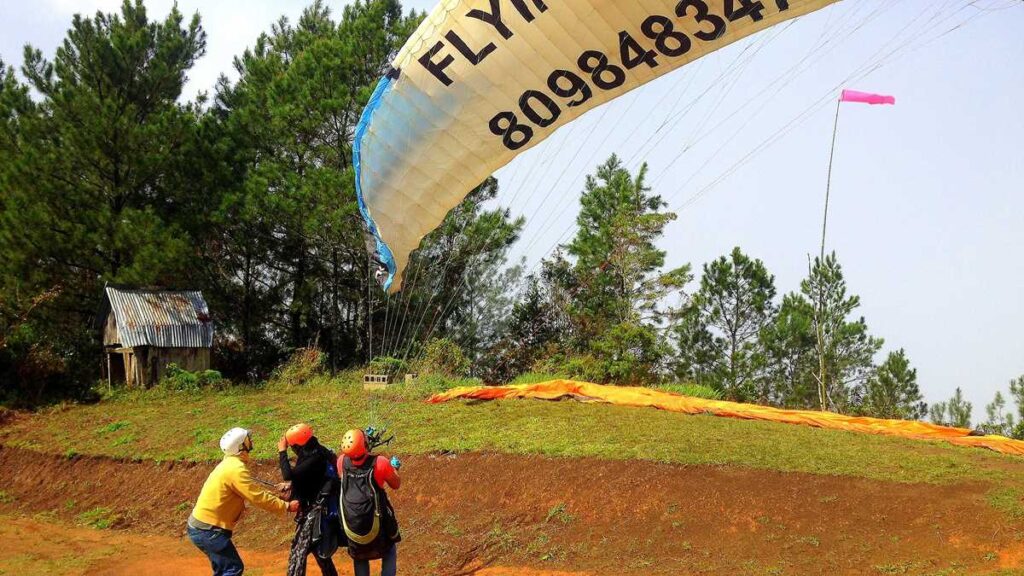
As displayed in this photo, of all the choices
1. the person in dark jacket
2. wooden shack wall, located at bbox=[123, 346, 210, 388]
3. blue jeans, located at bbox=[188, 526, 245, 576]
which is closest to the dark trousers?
the person in dark jacket

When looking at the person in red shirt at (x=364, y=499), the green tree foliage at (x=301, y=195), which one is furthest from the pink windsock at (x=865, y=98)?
the person in red shirt at (x=364, y=499)

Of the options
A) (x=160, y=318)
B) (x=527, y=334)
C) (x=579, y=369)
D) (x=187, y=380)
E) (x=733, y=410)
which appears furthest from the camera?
(x=527, y=334)

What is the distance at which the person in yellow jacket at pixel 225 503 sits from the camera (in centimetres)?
594

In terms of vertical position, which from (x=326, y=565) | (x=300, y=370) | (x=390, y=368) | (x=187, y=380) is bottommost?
(x=326, y=565)

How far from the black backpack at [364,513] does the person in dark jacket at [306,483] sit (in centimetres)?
27

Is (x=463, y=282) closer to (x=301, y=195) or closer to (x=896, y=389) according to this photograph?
(x=301, y=195)

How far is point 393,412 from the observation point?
14.0 metres

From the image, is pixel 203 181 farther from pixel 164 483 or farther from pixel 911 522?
pixel 911 522

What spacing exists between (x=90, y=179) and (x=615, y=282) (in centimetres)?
1406

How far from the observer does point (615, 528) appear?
865 centimetres

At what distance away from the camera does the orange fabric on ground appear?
11662 mm

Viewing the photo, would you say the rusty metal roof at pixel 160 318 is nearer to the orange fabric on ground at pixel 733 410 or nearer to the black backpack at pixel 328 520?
the orange fabric on ground at pixel 733 410

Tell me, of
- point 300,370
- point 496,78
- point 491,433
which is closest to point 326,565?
point 496,78

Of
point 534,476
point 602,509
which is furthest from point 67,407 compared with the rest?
point 602,509
